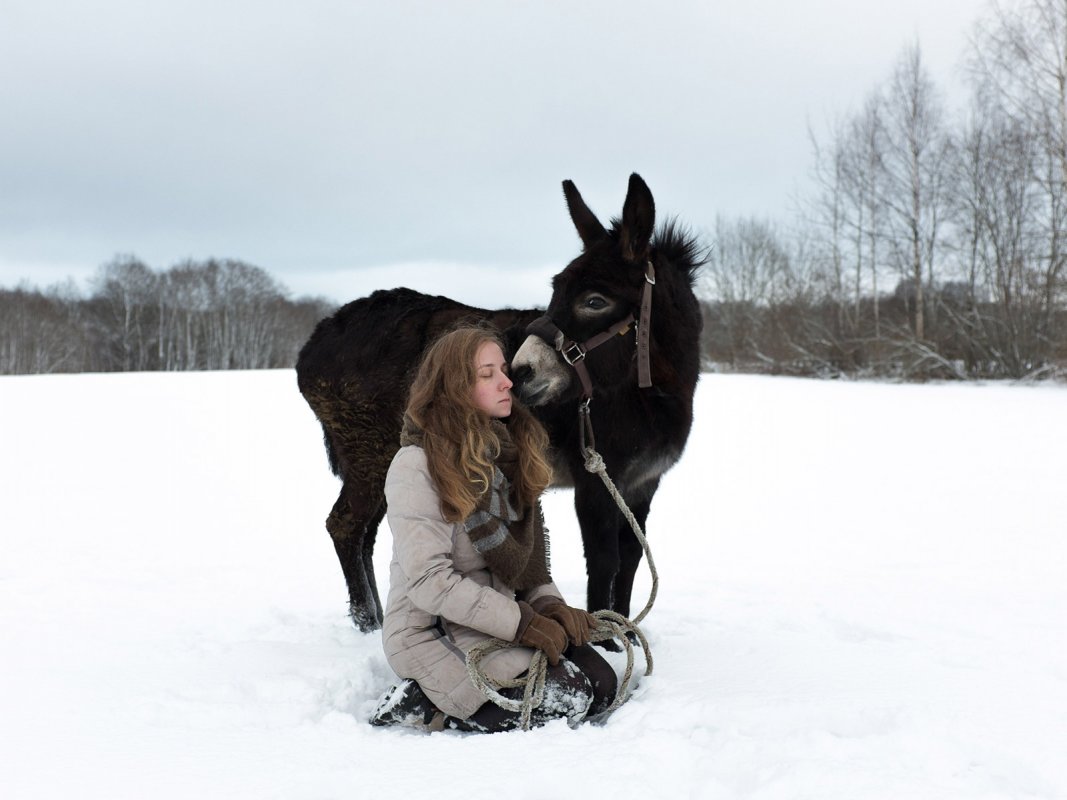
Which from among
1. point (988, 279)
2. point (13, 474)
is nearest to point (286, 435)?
point (13, 474)

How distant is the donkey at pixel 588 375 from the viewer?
3.62 metres

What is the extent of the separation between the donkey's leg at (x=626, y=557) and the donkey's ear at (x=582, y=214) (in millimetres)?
1476

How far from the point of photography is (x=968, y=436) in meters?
11.8

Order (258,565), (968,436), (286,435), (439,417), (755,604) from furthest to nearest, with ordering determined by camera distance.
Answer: (286,435) < (968,436) < (258,565) < (755,604) < (439,417)

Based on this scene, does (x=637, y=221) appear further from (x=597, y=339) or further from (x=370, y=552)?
(x=370, y=552)

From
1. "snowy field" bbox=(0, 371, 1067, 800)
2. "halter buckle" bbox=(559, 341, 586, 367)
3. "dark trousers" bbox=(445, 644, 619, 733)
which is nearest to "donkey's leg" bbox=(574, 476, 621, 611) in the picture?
"snowy field" bbox=(0, 371, 1067, 800)

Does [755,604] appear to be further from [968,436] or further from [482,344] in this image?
[968,436]

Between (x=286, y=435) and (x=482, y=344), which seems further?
(x=286, y=435)

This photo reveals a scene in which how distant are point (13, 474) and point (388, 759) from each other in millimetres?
9944

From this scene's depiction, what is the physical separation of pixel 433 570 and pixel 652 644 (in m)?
1.58

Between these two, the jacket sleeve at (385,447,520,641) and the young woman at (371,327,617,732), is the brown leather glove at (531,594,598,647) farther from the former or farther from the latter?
the jacket sleeve at (385,447,520,641)

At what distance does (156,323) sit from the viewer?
54.0 meters

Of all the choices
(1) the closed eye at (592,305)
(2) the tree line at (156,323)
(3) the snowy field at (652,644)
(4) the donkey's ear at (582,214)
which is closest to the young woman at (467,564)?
(3) the snowy field at (652,644)

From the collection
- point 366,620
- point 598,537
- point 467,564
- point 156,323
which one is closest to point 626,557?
point 598,537
